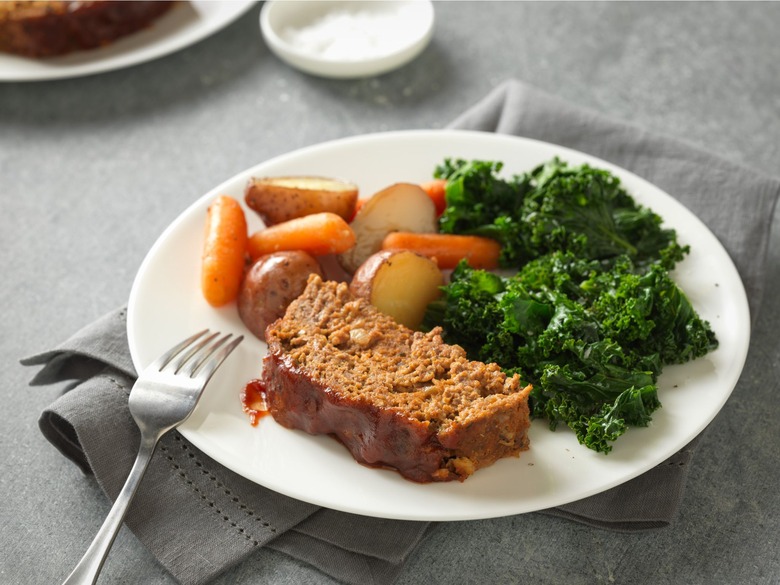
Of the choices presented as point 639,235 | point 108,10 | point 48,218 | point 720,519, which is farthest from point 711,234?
point 108,10

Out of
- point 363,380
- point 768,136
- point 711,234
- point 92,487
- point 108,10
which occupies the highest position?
point 108,10

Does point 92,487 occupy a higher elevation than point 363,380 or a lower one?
lower

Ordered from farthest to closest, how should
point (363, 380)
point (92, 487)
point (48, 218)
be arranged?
point (48, 218), point (92, 487), point (363, 380)

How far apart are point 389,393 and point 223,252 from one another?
1.22m

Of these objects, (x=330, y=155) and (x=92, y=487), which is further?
(x=330, y=155)

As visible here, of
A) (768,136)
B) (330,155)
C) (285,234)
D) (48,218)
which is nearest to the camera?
(285,234)

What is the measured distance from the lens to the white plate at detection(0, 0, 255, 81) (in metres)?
5.50

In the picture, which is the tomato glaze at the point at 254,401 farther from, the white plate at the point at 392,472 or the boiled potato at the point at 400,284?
the boiled potato at the point at 400,284

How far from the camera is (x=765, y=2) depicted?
6.65m

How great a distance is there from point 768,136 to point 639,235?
197 centimetres

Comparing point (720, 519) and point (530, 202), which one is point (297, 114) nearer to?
point (530, 202)

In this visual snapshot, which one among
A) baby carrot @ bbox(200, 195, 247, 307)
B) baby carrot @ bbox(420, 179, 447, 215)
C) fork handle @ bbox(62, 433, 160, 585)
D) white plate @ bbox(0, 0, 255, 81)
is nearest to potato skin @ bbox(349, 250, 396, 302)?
baby carrot @ bbox(200, 195, 247, 307)

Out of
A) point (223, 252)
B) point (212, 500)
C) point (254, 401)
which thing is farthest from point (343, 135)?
point (212, 500)

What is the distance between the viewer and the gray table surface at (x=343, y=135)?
3.14 meters
